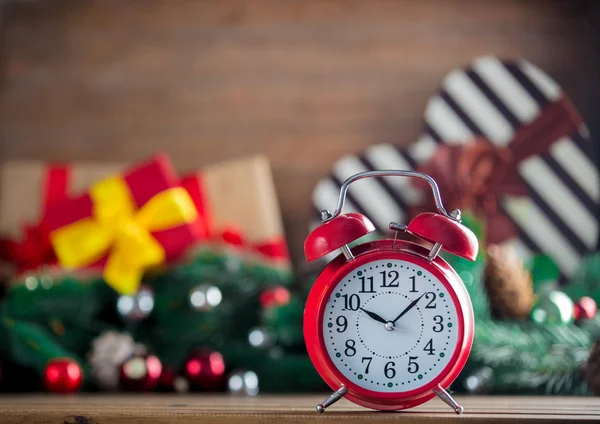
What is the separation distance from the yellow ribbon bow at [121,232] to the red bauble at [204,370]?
19 centimetres

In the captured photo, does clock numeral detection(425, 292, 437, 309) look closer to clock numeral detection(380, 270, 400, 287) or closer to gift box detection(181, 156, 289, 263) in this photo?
clock numeral detection(380, 270, 400, 287)

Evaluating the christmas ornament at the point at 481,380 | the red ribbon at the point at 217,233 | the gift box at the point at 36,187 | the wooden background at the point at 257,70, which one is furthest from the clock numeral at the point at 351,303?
the gift box at the point at 36,187

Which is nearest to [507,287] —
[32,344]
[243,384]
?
[243,384]

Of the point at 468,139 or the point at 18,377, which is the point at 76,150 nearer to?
the point at 18,377

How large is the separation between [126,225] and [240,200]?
0.26m

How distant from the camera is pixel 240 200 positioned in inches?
64.9

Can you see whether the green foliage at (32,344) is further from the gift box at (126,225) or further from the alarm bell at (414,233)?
the alarm bell at (414,233)

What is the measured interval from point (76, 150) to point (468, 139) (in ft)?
2.99

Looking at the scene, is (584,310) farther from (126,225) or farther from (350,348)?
(126,225)

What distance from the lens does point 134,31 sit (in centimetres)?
179

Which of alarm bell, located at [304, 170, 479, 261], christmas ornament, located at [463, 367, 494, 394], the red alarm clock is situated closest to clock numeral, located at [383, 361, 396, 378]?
the red alarm clock

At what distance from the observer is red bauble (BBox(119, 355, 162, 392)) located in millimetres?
1341

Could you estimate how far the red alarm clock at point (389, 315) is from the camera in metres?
0.82

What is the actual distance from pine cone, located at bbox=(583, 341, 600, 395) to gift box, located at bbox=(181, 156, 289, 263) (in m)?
0.67
